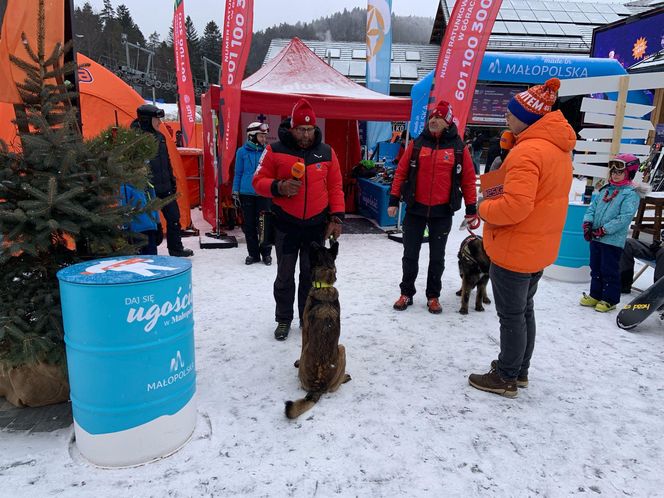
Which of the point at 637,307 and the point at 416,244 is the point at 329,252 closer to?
the point at 416,244

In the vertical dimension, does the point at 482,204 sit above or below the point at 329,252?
above

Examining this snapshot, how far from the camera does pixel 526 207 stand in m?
2.48

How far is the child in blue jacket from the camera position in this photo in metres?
4.44

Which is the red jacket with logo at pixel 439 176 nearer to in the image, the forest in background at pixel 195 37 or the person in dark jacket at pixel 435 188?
the person in dark jacket at pixel 435 188

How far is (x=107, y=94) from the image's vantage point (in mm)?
7289

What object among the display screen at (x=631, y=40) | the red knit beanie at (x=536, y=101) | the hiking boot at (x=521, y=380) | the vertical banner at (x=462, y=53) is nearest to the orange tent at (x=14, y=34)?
the red knit beanie at (x=536, y=101)

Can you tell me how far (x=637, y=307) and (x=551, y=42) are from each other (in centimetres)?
2825

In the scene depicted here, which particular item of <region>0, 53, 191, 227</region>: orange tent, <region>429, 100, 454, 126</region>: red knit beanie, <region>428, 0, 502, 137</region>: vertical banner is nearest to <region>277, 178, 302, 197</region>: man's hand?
<region>429, 100, 454, 126</region>: red knit beanie

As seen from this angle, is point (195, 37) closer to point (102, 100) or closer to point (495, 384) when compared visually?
point (102, 100)

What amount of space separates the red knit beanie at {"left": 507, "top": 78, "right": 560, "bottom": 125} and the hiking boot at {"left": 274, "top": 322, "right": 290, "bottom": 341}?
248 centimetres

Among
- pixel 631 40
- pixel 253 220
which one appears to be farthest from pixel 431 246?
pixel 631 40

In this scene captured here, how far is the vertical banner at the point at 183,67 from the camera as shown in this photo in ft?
32.4

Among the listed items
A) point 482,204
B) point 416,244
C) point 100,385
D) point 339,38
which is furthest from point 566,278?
point 339,38

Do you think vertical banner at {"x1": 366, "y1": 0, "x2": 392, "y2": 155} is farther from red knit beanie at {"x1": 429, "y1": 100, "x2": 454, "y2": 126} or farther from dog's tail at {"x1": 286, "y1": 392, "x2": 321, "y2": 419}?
dog's tail at {"x1": 286, "y1": 392, "x2": 321, "y2": 419}
